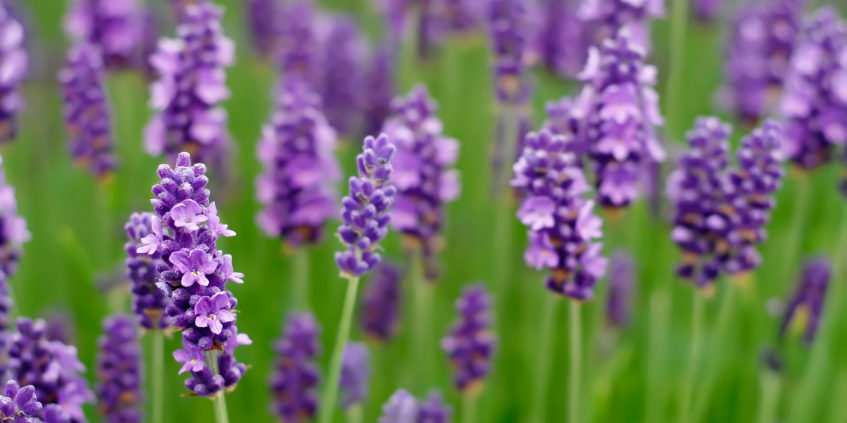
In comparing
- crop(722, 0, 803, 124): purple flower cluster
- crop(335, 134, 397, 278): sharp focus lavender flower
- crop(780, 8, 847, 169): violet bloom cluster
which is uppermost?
crop(722, 0, 803, 124): purple flower cluster

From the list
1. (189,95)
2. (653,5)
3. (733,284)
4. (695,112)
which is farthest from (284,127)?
(695,112)

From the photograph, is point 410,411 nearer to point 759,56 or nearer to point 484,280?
point 484,280

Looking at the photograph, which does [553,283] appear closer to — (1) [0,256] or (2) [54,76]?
(1) [0,256]

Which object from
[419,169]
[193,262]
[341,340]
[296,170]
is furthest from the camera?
[296,170]

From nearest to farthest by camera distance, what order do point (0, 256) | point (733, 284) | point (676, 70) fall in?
1. point (0, 256)
2. point (733, 284)
3. point (676, 70)

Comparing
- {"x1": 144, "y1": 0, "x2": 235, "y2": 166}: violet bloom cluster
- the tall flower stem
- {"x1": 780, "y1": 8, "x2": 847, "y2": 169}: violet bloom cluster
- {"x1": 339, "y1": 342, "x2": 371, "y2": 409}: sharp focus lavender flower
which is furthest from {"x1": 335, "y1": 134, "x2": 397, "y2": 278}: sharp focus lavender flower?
{"x1": 780, "y1": 8, "x2": 847, "y2": 169}: violet bloom cluster

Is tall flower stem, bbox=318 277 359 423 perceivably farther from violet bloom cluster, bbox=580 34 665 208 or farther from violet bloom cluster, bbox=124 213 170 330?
violet bloom cluster, bbox=580 34 665 208

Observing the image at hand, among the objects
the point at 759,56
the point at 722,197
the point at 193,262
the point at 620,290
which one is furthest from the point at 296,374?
the point at 759,56
